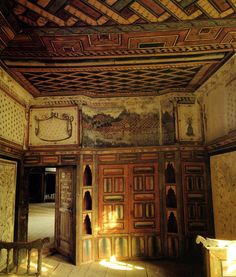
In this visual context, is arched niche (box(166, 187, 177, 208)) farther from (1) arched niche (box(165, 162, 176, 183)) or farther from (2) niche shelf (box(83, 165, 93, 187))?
(2) niche shelf (box(83, 165, 93, 187))

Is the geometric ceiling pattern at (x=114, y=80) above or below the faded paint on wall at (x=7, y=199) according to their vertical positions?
above

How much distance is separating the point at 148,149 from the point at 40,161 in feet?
8.52

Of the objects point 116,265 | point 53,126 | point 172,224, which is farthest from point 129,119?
point 116,265

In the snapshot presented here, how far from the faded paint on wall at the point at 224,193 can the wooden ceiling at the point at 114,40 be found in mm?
1828

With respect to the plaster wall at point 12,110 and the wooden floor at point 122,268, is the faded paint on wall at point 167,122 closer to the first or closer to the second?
the wooden floor at point 122,268

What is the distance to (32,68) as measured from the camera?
461cm

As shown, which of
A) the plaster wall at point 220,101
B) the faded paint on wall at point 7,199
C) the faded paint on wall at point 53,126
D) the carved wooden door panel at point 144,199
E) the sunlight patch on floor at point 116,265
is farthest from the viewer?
the faded paint on wall at point 53,126

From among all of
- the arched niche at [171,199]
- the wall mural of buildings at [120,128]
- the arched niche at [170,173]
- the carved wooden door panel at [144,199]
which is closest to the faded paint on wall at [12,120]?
the wall mural of buildings at [120,128]

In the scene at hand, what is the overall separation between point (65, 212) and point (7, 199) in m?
1.58

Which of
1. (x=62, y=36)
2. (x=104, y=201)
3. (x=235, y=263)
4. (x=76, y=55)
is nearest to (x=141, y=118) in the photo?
(x=104, y=201)

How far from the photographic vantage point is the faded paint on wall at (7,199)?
4770 millimetres

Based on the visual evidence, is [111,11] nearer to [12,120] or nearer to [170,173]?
[12,120]

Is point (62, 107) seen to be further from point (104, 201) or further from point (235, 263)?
point (235, 263)

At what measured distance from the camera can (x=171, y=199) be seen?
19.7 ft
